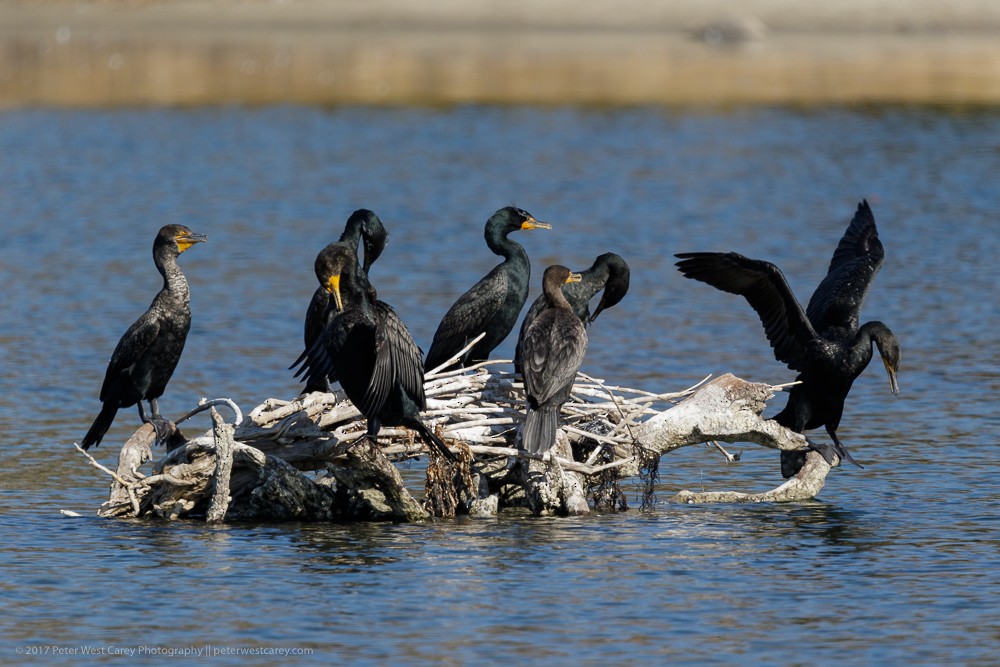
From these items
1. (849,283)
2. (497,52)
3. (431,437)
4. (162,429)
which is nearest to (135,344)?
(162,429)

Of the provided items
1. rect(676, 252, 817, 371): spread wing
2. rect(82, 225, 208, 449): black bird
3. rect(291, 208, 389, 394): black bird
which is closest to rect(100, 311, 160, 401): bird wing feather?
rect(82, 225, 208, 449): black bird

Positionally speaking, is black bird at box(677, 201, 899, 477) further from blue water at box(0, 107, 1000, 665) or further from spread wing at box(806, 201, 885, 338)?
blue water at box(0, 107, 1000, 665)

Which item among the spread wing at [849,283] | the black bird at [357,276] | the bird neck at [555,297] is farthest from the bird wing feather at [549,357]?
the spread wing at [849,283]

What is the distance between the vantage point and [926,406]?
44.2ft

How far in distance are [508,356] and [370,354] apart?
5576mm

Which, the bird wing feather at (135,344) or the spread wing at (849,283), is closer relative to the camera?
the bird wing feather at (135,344)

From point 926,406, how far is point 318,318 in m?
5.45

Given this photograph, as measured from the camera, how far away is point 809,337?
10234mm

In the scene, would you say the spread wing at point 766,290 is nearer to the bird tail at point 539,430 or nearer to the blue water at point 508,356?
the blue water at point 508,356

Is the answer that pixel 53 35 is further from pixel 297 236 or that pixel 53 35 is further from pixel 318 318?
pixel 318 318

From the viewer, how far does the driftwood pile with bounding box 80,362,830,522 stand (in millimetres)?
9578

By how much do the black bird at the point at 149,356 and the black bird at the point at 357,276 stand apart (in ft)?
2.41

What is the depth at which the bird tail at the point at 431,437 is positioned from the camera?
9.31 m

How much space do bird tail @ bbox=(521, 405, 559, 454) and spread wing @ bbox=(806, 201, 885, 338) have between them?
2.03 metres
